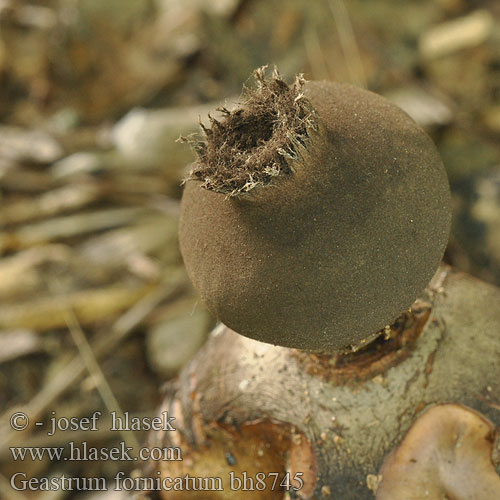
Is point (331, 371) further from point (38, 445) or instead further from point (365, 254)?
point (38, 445)

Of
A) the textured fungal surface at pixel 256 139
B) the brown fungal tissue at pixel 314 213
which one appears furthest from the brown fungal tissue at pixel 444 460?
the textured fungal surface at pixel 256 139

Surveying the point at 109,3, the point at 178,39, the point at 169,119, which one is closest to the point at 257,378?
the point at 169,119

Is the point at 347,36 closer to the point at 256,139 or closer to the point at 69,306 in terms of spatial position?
the point at 69,306

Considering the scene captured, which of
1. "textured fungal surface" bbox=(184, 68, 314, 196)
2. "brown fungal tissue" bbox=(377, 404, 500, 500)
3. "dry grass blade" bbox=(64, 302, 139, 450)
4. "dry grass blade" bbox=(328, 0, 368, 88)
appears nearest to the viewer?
"textured fungal surface" bbox=(184, 68, 314, 196)

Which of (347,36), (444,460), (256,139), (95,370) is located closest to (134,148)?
(95,370)

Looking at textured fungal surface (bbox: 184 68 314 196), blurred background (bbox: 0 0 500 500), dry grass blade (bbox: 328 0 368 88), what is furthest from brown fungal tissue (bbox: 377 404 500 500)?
dry grass blade (bbox: 328 0 368 88)

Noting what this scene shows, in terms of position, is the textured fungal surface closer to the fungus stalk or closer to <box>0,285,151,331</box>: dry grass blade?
the fungus stalk

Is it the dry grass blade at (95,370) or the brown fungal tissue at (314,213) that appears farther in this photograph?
the dry grass blade at (95,370)

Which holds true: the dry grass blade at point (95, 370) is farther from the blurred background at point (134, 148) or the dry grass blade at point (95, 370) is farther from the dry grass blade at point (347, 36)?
the dry grass blade at point (347, 36)
